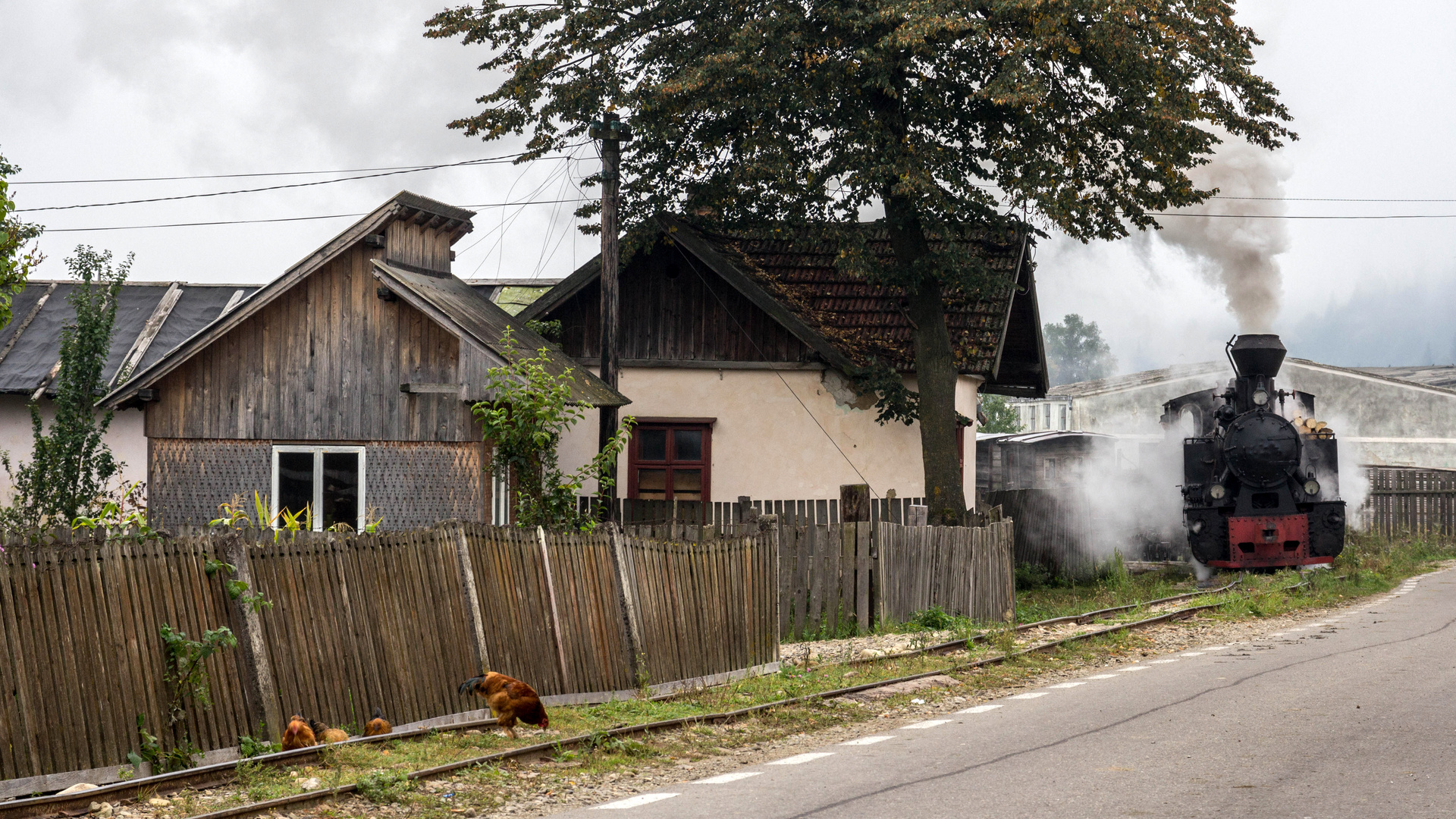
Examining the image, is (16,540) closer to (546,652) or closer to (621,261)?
(546,652)

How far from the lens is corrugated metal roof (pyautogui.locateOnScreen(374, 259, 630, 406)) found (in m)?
16.2

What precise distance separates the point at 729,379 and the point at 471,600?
12.6 metres

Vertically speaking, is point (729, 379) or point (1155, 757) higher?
point (729, 379)

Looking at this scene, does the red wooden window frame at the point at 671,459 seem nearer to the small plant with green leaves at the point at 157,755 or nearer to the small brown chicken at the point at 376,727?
the small brown chicken at the point at 376,727

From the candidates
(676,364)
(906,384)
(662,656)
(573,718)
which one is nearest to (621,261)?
(676,364)

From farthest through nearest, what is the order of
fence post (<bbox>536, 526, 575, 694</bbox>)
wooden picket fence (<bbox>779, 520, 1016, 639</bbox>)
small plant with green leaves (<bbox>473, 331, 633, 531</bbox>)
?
wooden picket fence (<bbox>779, 520, 1016, 639</bbox>) < small plant with green leaves (<bbox>473, 331, 633, 531</bbox>) < fence post (<bbox>536, 526, 575, 694</bbox>)

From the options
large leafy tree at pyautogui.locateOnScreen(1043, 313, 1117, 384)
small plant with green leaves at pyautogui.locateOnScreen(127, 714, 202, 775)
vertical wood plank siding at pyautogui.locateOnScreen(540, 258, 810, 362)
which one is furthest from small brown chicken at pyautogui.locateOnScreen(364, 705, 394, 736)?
large leafy tree at pyautogui.locateOnScreen(1043, 313, 1117, 384)

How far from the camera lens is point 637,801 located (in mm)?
7297

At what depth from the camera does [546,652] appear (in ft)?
33.4

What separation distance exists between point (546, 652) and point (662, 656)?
4.12 ft

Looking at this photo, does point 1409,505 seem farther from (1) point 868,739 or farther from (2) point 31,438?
(2) point 31,438

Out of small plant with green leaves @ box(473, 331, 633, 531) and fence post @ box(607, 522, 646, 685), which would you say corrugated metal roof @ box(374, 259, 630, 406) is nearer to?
small plant with green leaves @ box(473, 331, 633, 531)

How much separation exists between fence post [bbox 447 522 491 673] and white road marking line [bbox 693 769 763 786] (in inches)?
90.0

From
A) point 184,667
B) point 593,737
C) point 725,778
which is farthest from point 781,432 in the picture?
point 184,667
